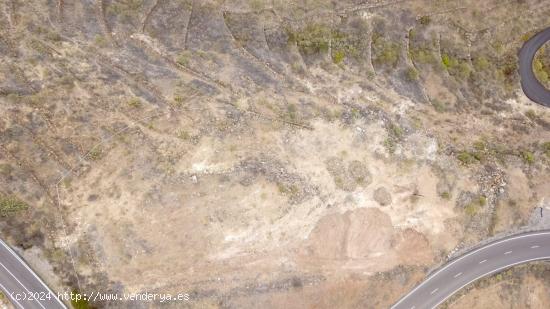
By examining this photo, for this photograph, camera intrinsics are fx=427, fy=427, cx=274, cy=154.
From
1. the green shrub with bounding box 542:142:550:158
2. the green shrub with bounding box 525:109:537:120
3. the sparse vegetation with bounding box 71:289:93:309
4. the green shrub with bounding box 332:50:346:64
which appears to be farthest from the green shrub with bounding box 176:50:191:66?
the green shrub with bounding box 542:142:550:158

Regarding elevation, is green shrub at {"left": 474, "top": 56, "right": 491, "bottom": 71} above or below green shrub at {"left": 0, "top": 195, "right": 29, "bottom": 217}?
below

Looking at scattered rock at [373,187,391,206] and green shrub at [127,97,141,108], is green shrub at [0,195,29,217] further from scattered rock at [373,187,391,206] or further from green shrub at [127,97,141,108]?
scattered rock at [373,187,391,206]

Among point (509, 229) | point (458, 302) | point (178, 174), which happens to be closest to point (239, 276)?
point (178, 174)

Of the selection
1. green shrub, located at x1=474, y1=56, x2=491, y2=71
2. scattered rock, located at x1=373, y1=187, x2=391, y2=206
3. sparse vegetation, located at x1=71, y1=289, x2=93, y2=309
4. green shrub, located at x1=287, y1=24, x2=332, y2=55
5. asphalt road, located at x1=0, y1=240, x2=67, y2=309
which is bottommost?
scattered rock, located at x1=373, y1=187, x2=391, y2=206

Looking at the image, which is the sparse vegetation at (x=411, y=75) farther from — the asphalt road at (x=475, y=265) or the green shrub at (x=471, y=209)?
the asphalt road at (x=475, y=265)

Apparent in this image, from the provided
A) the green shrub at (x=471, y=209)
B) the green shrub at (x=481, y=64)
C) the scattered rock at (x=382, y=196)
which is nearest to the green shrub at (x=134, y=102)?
the scattered rock at (x=382, y=196)

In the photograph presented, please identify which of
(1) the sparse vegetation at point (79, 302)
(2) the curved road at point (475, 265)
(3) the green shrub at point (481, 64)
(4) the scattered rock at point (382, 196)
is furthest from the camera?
(3) the green shrub at point (481, 64)

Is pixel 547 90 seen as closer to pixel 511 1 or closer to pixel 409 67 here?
pixel 511 1
